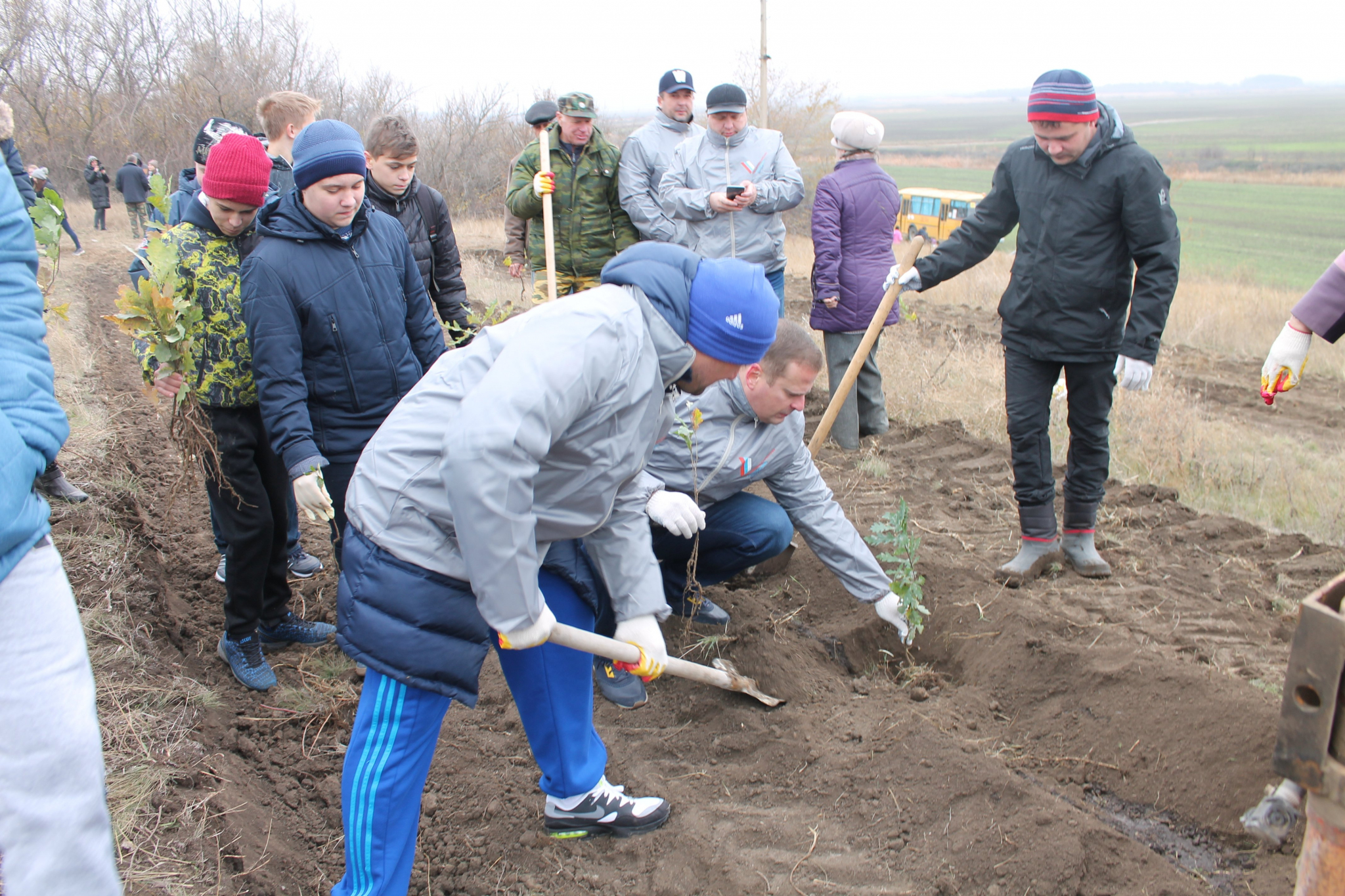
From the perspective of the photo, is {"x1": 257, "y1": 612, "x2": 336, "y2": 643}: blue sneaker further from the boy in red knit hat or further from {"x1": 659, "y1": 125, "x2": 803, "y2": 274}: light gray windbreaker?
{"x1": 659, "y1": 125, "x2": 803, "y2": 274}: light gray windbreaker

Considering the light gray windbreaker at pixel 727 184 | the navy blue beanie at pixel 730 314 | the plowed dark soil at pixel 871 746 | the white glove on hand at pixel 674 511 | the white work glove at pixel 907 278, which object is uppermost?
the light gray windbreaker at pixel 727 184

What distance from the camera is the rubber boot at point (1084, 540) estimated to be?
13.5 ft

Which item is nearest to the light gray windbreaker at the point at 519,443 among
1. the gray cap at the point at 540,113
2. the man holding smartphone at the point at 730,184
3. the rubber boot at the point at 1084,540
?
the rubber boot at the point at 1084,540

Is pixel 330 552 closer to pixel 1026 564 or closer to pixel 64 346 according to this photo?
pixel 1026 564

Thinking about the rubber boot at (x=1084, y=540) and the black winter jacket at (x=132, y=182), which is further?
the black winter jacket at (x=132, y=182)

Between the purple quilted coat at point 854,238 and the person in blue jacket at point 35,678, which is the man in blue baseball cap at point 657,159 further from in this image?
the person in blue jacket at point 35,678

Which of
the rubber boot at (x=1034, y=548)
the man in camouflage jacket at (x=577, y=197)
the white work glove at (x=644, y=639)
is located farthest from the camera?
the man in camouflage jacket at (x=577, y=197)

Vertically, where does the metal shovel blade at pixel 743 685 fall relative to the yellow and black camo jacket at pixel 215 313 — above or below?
below

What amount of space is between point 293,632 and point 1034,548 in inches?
127

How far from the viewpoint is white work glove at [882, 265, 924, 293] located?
14.0ft

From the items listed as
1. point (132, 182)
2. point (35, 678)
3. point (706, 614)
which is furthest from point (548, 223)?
point (132, 182)

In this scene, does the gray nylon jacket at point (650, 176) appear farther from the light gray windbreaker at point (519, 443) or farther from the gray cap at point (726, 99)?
the light gray windbreaker at point (519, 443)

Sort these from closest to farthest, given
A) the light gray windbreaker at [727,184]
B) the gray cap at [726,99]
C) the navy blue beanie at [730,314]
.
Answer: the navy blue beanie at [730,314]
the gray cap at [726,99]
the light gray windbreaker at [727,184]

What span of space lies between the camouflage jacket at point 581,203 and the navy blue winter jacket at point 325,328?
2519 millimetres
